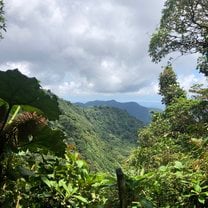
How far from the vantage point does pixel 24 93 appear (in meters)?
2.35

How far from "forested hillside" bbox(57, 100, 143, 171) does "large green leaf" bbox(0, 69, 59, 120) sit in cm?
5215

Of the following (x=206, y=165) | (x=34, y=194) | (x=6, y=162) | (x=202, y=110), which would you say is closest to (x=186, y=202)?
(x=206, y=165)

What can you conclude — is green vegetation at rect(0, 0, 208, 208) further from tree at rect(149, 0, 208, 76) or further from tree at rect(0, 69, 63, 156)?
tree at rect(149, 0, 208, 76)

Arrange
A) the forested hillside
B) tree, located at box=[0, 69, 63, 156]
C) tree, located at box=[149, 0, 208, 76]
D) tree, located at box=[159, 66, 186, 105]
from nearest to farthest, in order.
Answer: tree, located at box=[0, 69, 63, 156], tree, located at box=[149, 0, 208, 76], tree, located at box=[159, 66, 186, 105], the forested hillside

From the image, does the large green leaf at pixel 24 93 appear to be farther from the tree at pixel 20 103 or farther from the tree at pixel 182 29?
the tree at pixel 182 29

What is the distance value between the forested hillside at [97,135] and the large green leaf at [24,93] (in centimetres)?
5215

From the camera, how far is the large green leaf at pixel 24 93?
2297mm

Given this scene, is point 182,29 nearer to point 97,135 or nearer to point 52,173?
point 52,173

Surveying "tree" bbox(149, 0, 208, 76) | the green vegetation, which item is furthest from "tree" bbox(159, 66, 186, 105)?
the green vegetation

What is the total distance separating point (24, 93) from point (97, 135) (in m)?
133

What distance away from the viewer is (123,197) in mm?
2113

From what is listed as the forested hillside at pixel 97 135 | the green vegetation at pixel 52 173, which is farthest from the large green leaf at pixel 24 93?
the forested hillside at pixel 97 135

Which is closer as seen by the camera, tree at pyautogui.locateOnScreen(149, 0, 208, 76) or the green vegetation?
the green vegetation

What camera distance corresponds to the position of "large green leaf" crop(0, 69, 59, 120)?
2.30m
